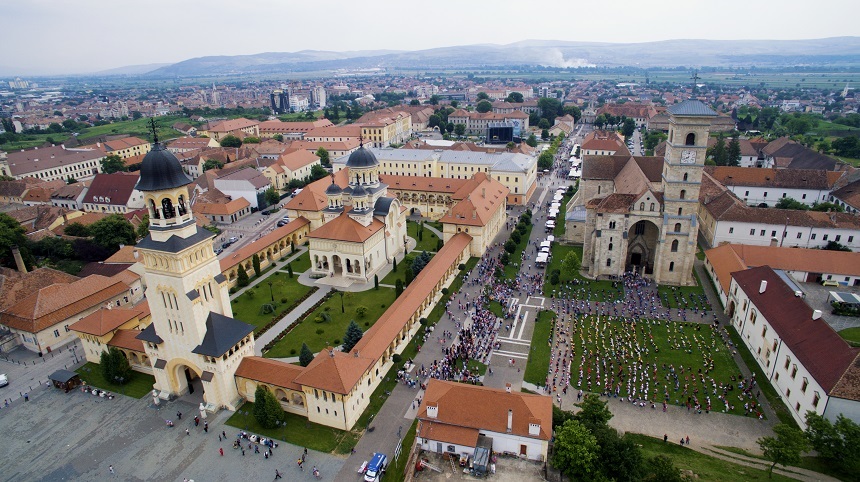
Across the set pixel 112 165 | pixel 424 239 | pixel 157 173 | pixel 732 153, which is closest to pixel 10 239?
pixel 157 173

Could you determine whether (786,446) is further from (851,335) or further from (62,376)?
(62,376)

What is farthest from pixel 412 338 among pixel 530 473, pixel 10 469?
pixel 10 469

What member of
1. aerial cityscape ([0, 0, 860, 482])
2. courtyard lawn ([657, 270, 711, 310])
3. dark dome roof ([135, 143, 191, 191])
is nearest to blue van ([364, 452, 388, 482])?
aerial cityscape ([0, 0, 860, 482])

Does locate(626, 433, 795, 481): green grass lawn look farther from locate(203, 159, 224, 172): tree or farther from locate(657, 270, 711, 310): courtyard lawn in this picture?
locate(203, 159, 224, 172): tree

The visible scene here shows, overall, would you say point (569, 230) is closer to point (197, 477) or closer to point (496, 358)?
point (496, 358)

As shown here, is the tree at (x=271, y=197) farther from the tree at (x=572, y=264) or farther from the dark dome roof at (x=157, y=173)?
the tree at (x=572, y=264)
